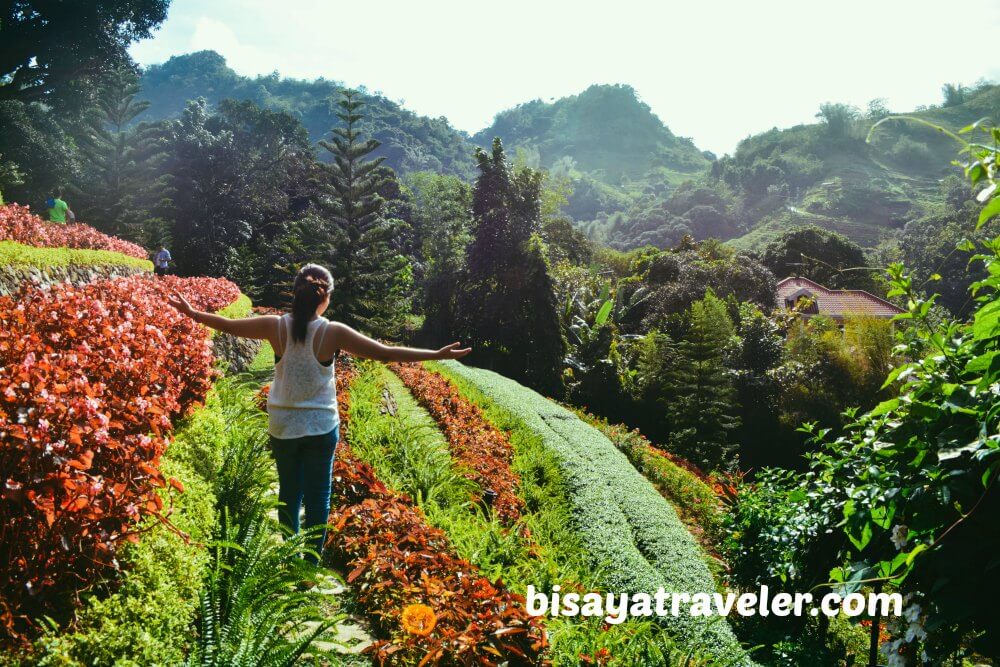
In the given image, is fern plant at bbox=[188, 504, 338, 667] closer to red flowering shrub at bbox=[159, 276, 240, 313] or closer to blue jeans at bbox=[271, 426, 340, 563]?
blue jeans at bbox=[271, 426, 340, 563]

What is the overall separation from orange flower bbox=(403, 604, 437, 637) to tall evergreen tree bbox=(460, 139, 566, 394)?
51.9 feet

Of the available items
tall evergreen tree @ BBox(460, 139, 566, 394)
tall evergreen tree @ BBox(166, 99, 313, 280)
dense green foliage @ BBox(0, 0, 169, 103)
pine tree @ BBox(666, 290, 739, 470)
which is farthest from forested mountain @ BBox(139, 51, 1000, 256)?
pine tree @ BBox(666, 290, 739, 470)

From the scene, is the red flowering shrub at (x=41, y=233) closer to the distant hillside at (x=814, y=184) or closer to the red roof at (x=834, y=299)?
the red roof at (x=834, y=299)

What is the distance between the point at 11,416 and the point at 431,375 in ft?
33.1

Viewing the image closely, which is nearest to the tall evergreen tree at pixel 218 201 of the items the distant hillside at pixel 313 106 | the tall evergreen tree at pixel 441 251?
the tall evergreen tree at pixel 441 251

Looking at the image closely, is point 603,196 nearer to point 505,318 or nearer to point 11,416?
point 505,318

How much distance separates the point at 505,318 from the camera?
19188 millimetres

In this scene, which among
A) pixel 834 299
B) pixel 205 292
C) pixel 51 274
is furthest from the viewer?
pixel 834 299

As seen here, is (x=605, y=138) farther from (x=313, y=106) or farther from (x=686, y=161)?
(x=313, y=106)

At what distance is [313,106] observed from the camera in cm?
13825

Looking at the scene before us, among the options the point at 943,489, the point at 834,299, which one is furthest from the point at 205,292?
the point at 834,299

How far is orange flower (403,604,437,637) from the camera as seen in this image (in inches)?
102

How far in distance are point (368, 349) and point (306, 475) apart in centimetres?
80

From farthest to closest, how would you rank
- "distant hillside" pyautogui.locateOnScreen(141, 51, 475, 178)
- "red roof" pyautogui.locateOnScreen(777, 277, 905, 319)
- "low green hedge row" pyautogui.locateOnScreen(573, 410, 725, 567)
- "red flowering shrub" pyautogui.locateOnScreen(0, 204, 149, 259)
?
"distant hillside" pyautogui.locateOnScreen(141, 51, 475, 178)
"red roof" pyautogui.locateOnScreen(777, 277, 905, 319)
"red flowering shrub" pyautogui.locateOnScreen(0, 204, 149, 259)
"low green hedge row" pyautogui.locateOnScreen(573, 410, 725, 567)
